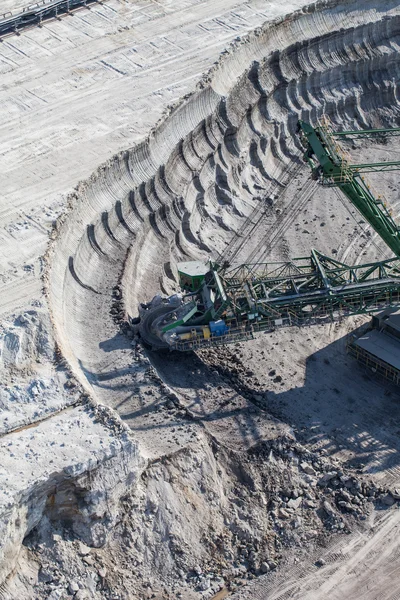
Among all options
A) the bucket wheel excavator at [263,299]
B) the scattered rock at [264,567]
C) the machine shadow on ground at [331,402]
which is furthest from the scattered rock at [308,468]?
the bucket wheel excavator at [263,299]

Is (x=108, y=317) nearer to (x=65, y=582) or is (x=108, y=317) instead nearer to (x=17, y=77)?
(x=65, y=582)

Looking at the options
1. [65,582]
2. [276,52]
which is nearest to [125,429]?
[65,582]

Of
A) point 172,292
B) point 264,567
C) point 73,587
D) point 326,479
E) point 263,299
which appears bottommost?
point 264,567

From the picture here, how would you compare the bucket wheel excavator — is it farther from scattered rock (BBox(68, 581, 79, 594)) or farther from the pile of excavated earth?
scattered rock (BBox(68, 581, 79, 594))

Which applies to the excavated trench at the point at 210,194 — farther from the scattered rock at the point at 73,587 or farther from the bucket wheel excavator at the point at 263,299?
the scattered rock at the point at 73,587

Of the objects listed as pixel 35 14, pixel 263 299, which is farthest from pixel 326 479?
pixel 35 14

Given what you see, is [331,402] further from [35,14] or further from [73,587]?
[35,14]

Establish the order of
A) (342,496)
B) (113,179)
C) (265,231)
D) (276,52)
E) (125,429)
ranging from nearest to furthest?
(125,429)
(342,496)
(113,179)
(265,231)
(276,52)
